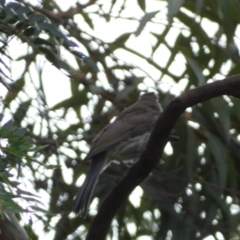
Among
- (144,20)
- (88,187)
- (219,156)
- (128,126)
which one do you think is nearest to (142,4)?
(144,20)

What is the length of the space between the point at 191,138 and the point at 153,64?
740 mm

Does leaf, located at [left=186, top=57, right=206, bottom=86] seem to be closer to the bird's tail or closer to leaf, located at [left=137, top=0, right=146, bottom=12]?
leaf, located at [left=137, top=0, right=146, bottom=12]

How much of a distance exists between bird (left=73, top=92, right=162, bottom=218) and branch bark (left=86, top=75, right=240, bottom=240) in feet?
3.19

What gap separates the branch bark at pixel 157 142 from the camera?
2.51 metres

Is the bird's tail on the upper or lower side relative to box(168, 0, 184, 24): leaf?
lower

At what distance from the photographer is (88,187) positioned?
367cm

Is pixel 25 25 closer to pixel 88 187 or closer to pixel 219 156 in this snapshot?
pixel 88 187

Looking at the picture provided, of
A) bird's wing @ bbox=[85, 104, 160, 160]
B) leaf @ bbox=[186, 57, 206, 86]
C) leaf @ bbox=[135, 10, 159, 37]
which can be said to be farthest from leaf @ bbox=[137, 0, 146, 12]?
bird's wing @ bbox=[85, 104, 160, 160]

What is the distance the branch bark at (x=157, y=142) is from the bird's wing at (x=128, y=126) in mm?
1241

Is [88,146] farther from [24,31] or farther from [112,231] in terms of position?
[24,31]

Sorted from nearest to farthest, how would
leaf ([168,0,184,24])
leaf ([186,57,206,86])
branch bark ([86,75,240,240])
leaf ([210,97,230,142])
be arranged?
branch bark ([86,75,240,240]) → leaf ([168,0,184,24]) → leaf ([210,97,230,142]) → leaf ([186,57,206,86])

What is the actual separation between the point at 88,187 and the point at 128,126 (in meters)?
0.67

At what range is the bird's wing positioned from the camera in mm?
4035

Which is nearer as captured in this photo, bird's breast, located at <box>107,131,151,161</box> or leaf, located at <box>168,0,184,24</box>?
leaf, located at <box>168,0,184,24</box>
